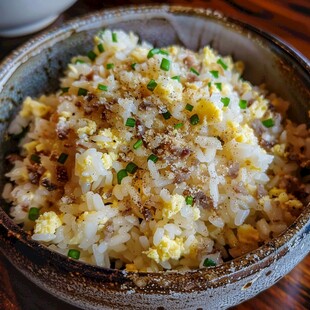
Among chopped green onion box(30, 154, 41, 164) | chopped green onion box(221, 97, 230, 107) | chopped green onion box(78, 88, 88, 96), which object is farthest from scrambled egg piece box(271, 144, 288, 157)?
chopped green onion box(30, 154, 41, 164)

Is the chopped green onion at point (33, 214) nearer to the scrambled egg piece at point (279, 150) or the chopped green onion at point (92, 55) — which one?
the chopped green onion at point (92, 55)

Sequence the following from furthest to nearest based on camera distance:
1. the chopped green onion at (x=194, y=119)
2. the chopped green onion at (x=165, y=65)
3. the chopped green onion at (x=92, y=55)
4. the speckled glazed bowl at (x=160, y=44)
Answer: the chopped green onion at (x=92, y=55) < the chopped green onion at (x=165, y=65) < the chopped green onion at (x=194, y=119) < the speckled glazed bowl at (x=160, y=44)

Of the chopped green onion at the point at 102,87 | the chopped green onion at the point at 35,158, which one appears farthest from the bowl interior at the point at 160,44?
the chopped green onion at the point at 102,87

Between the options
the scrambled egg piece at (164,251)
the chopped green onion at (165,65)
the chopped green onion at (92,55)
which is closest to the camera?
the scrambled egg piece at (164,251)

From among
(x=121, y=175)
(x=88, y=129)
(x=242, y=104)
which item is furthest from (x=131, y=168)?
(x=242, y=104)

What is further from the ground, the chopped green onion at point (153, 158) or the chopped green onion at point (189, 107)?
the chopped green onion at point (189, 107)

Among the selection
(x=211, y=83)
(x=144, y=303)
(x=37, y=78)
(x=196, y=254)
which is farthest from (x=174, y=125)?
(x=37, y=78)

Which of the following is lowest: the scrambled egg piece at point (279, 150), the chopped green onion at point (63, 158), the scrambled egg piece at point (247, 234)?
the chopped green onion at point (63, 158)

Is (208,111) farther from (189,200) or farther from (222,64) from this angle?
(222,64)

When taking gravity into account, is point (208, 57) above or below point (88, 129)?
above
